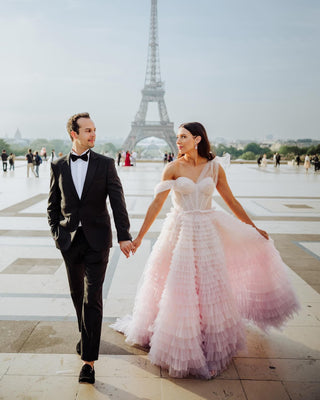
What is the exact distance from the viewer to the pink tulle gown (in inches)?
94.2

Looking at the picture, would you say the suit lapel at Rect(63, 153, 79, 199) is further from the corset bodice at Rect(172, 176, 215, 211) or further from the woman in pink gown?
the corset bodice at Rect(172, 176, 215, 211)

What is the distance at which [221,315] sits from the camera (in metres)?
2.47

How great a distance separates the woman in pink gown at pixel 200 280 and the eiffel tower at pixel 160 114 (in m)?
44.9

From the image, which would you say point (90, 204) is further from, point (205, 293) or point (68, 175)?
point (205, 293)

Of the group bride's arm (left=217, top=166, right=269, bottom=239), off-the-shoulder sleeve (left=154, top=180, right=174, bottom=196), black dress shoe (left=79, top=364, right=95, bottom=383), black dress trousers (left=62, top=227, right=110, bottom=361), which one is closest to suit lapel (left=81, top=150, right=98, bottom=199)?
black dress trousers (left=62, top=227, right=110, bottom=361)

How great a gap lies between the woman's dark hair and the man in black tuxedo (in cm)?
58

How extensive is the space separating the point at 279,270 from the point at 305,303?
927 millimetres

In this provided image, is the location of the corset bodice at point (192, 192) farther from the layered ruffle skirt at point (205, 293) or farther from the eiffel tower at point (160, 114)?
the eiffel tower at point (160, 114)

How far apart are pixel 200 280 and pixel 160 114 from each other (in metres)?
54.2

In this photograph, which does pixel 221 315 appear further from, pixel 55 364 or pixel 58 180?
pixel 58 180

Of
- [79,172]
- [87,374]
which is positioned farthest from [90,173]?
[87,374]

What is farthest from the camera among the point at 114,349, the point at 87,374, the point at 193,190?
the point at 114,349

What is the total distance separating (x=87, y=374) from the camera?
2.31 m

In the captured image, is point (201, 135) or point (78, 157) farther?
point (201, 135)
